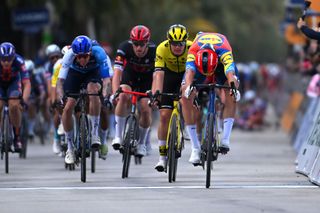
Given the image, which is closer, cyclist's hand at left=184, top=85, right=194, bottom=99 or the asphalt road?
the asphalt road

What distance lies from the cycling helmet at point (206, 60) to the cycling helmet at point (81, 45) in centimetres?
167

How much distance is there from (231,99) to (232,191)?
4.60 feet

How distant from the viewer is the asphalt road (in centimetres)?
1234

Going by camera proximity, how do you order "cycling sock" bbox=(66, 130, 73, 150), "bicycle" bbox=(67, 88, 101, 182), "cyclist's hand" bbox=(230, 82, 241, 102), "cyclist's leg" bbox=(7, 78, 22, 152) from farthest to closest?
"cyclist's leg" bbox=(7, 78, 22, 152)
"cycling sock" bbox=(66, 130, 73, 150)
"bicycle" bbox=(67, 88, 101, 182)
"cyclist's hand" bbox=(230, 82, 241, 102)

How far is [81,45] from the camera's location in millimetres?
15812

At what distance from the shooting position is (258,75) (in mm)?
65625

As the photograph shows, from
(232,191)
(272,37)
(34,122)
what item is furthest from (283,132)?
(272,37)

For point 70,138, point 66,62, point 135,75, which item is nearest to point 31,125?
point 135,75

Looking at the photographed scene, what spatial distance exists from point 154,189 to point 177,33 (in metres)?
2.24

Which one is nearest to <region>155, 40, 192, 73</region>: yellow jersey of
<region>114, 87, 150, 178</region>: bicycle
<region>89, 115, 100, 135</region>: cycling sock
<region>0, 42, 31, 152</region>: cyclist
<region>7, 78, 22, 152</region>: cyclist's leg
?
<region>114, 87, 150, 178</region>: bicycle

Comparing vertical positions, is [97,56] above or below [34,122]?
above

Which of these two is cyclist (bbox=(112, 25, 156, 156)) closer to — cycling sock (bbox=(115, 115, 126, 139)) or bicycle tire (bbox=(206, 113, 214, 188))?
cycling sock (bbox=(115, 115, 126, 139))

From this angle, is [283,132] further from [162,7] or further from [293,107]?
[162,7]

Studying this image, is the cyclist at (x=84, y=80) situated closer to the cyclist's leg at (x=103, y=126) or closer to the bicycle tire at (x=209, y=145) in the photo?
the cyclist's leg at (x=103, y=126)
